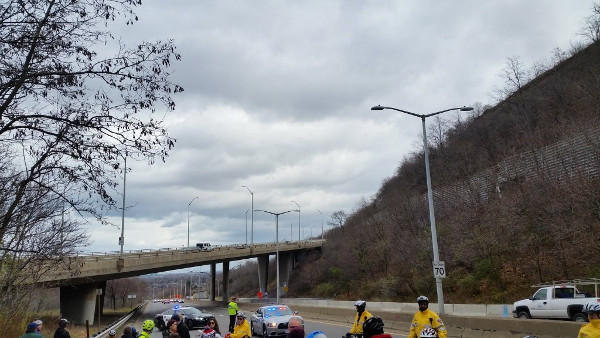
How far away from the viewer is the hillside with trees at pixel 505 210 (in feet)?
108

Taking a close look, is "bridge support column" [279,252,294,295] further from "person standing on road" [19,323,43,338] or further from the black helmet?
the black helmet

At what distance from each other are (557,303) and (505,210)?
60.0 feet

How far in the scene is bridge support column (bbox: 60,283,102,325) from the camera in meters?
51.6

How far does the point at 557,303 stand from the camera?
69.8 ft

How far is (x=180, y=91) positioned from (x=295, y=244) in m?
102

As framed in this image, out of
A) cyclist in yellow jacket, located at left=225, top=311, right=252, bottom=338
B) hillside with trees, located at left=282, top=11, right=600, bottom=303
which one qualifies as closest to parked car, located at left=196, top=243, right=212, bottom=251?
hillside with trees, located at left=282, top=11, right=600, bottom=303

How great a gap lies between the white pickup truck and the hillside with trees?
893cm

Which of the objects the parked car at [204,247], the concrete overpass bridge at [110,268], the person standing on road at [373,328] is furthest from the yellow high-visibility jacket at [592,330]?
the parked car at [204,247]

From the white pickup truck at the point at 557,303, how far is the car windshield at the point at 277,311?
436 inches

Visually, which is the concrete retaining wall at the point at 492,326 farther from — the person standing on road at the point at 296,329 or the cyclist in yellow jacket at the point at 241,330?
the person standing on road at the point at 296,329

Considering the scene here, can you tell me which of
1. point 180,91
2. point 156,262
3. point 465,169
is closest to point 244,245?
point 156,262

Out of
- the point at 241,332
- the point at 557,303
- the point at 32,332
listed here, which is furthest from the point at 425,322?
the point at 557,303

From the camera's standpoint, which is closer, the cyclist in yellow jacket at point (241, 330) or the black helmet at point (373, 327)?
the black helmet at point (373, 327)

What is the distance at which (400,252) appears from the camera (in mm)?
55562
